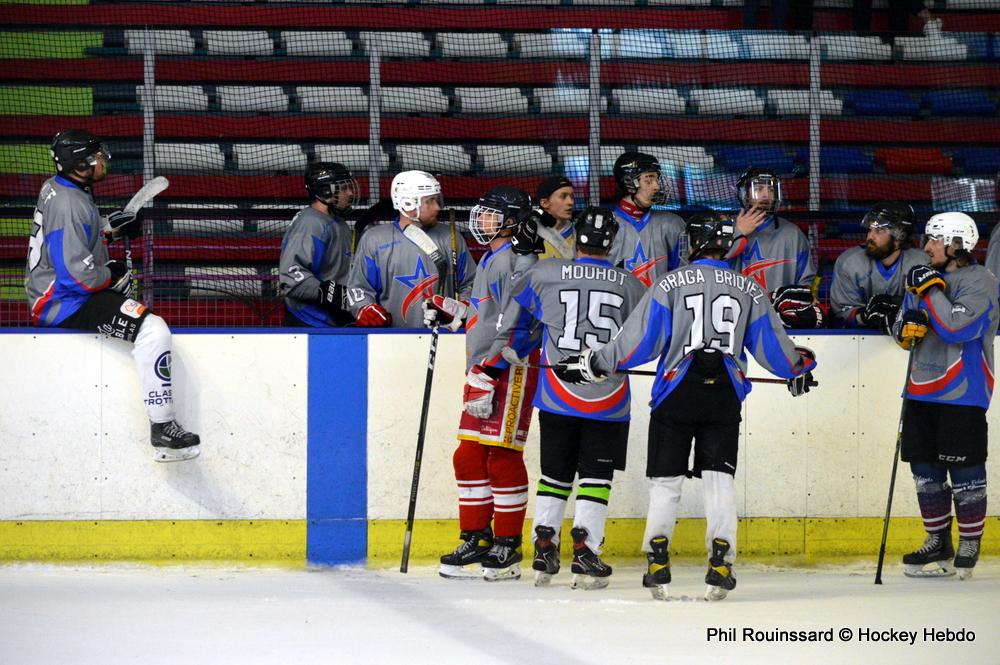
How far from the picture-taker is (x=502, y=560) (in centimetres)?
501

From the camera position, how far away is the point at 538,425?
530 cm

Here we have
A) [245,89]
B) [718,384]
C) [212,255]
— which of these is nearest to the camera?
[718,384]

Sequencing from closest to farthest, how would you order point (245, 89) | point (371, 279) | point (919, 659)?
point (919, 659), point (371, 279), point (245, 89)

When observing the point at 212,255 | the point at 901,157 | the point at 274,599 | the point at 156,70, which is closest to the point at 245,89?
the point at 156,70

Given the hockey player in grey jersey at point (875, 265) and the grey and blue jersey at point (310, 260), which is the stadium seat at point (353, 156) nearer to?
the grey and blue jersey at point (310, 260)

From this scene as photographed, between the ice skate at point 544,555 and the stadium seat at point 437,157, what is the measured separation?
13.3 feet

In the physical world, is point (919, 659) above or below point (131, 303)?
below

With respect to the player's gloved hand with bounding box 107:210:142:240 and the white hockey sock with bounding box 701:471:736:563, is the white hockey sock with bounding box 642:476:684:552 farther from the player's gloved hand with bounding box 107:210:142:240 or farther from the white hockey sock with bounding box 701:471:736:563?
the player's gloved hand with bounding box 107:210:142:240

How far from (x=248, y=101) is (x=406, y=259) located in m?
3.72

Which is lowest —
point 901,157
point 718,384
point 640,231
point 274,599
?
point 274,599

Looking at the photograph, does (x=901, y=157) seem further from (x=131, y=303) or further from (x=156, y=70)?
(x=131, y=303)

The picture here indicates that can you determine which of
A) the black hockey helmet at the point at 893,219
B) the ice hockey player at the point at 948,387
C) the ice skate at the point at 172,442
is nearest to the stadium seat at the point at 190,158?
the ice skate at the point at 172,442

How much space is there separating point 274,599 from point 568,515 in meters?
1.30

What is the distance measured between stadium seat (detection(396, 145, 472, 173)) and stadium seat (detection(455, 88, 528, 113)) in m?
0.41
